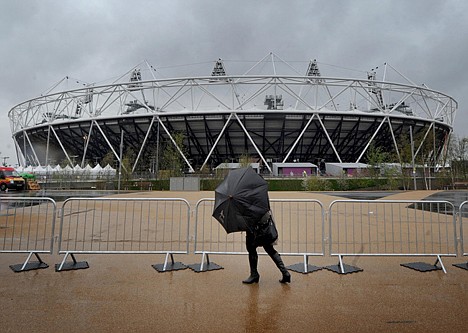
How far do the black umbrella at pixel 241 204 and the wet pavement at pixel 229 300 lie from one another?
862mm

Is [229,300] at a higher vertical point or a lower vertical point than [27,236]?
lower

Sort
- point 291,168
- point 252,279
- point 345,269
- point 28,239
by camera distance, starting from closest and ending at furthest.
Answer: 1. point 252,279
2. point 345,269
3. point 28,239
4. point 291,168

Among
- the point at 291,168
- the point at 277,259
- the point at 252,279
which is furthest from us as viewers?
the point at 291,168

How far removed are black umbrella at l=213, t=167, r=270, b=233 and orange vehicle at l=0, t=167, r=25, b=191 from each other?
29.2m

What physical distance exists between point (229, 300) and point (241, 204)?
3.57ft

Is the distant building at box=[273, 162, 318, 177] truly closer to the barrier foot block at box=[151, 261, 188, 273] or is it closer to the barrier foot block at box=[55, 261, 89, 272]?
the barrier foot block at box=[151, 261, 188, 273]

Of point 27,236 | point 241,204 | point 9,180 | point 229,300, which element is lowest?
point 229,300

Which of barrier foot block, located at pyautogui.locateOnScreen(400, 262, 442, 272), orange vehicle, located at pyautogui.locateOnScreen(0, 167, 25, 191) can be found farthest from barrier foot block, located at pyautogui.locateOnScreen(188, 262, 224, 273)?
orange vehicle, located at pyautogui.locateOnScreen(0, 167, 25, 191)

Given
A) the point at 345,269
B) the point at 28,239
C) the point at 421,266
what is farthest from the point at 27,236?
the point at 421,266

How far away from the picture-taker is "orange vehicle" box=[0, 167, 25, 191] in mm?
26203

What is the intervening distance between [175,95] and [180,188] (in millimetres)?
14388

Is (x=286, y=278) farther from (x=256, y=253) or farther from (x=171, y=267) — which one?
(x=171, y=267)

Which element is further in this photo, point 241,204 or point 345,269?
point 345,269

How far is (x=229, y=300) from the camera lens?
357cm
